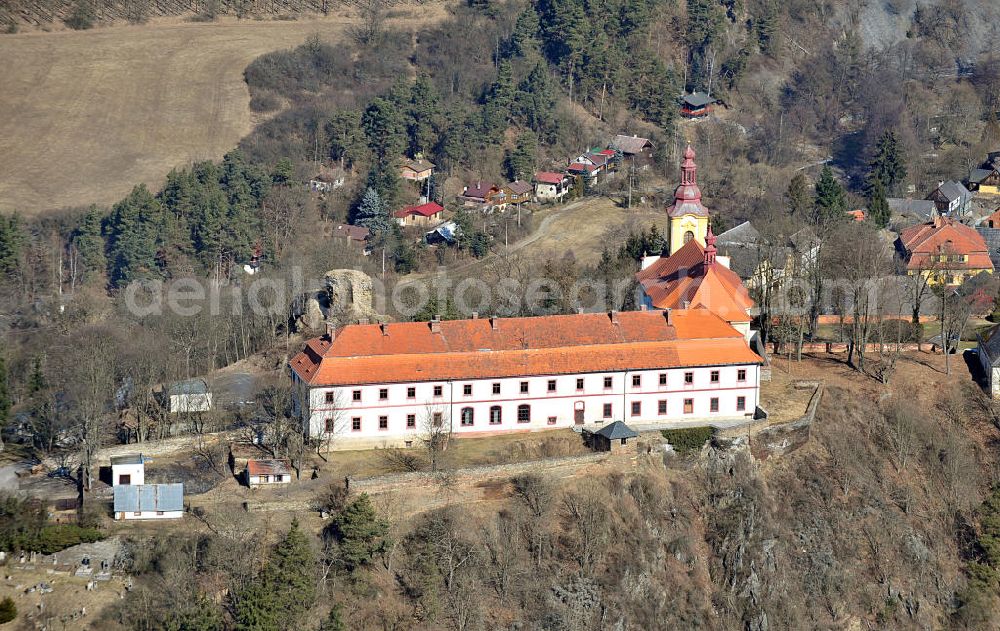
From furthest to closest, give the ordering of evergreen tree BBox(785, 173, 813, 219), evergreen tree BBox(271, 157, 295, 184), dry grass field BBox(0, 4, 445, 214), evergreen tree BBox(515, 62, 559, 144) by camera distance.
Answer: evergreen tree BBox(515, 62, 559, 144), dry grass field BBox(0, 4, 445, 214), evergreen tree BBox(271, 157, 295, 184), evergreen tree BBox(785, 173, 813, 219)

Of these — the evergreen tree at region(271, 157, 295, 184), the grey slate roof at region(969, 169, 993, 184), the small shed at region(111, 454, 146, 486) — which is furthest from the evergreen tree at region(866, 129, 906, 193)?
the small shed at region(111, 454, 146, 486)

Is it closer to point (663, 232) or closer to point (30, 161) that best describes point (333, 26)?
point (30, 161)

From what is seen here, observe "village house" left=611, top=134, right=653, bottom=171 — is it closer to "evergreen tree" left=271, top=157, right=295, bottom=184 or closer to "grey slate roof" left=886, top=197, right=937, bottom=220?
"grey slate roof" left=886, top=197, right=937, bottom=220

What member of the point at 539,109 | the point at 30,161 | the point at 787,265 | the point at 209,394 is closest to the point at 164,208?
the point at 30,161

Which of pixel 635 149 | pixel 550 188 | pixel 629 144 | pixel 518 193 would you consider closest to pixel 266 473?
pixel 518 193

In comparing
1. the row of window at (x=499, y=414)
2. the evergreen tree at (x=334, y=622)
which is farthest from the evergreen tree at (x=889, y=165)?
the evergreen tree at (x=334, y=622)

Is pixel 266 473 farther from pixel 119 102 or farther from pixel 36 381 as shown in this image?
pixel 119 102
